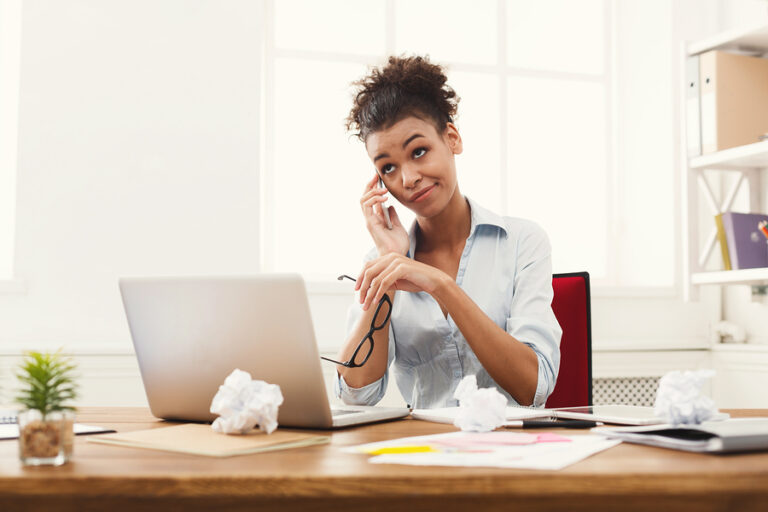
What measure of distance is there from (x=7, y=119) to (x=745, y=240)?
8.05ft

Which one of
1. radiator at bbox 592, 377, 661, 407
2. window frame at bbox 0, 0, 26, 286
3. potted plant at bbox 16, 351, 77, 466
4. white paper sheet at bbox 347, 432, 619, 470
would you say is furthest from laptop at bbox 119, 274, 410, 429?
radiator at bbox 592, 377, 661, 407

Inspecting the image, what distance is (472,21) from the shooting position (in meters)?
3.05

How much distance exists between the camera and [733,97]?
2.38m

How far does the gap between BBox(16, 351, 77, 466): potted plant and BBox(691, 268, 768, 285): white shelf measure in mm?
2136

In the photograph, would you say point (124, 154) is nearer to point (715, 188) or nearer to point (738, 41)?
point (738, 41)

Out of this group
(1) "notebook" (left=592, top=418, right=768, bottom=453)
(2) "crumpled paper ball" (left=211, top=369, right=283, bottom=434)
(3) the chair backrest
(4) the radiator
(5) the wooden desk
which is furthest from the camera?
(4) the radiator

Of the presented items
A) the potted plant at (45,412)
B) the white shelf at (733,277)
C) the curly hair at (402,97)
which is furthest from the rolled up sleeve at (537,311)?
the white shelf at (733,277)

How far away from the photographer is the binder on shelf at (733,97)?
2377 mm

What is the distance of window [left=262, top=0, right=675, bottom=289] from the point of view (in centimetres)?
281

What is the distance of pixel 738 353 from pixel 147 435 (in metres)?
2.43

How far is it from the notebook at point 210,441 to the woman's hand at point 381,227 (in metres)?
0.78

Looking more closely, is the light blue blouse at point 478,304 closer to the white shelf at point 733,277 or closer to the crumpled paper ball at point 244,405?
the crumpled paper ball at point 244,405

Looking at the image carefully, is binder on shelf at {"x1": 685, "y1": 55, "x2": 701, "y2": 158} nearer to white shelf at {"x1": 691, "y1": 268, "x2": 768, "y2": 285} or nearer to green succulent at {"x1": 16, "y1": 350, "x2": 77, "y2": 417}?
white shelf at {"x1": 691, "y1": 268, "x2": 768, "y2": 285}

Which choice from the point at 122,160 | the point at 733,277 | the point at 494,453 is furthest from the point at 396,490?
the point at 733,277
